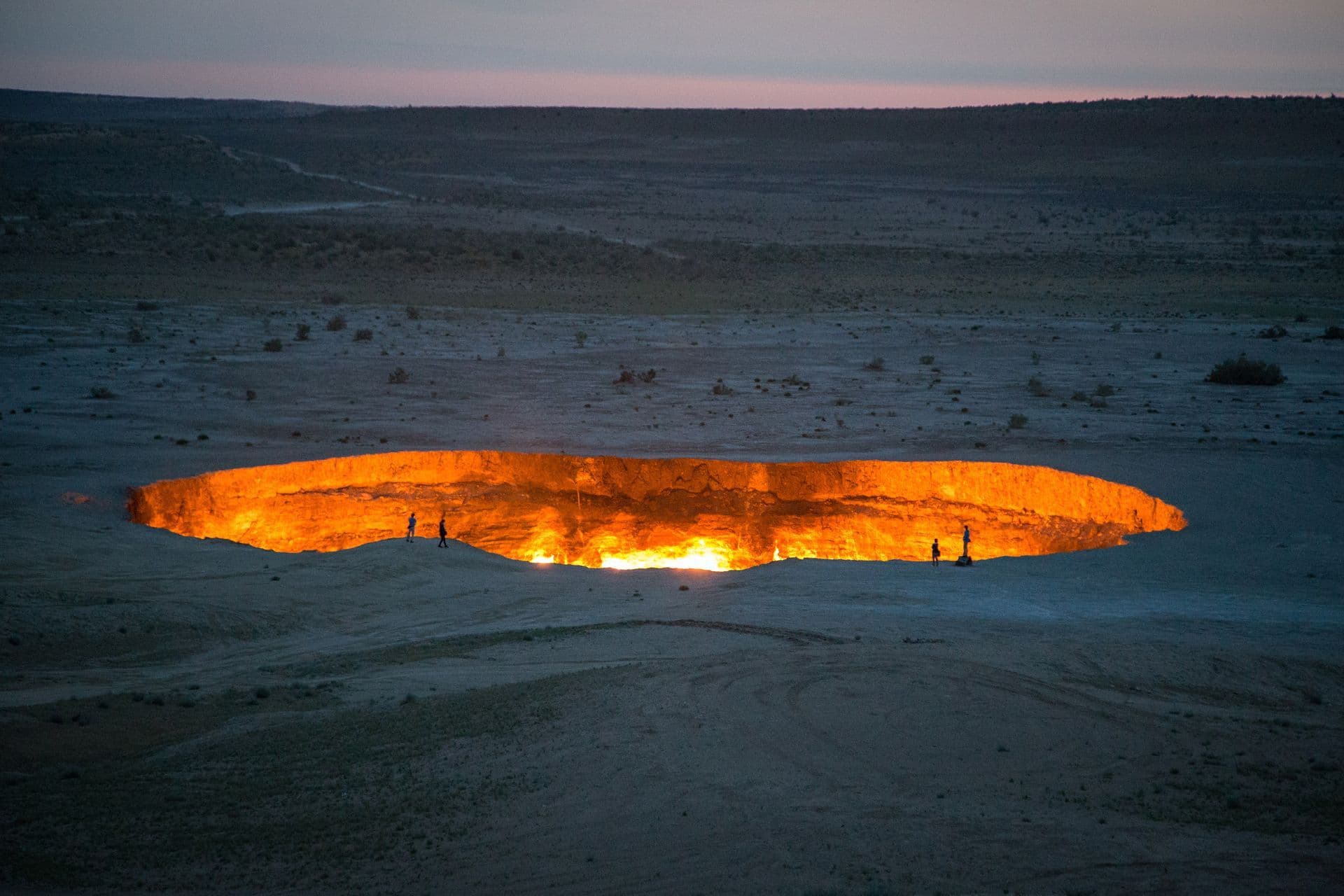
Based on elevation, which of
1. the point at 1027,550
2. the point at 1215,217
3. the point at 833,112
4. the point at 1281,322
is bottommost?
the point at 1027,550

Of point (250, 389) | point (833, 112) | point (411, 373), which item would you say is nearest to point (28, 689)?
point (250, 389)

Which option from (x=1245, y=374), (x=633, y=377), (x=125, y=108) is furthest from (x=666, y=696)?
(x=125, y=108)

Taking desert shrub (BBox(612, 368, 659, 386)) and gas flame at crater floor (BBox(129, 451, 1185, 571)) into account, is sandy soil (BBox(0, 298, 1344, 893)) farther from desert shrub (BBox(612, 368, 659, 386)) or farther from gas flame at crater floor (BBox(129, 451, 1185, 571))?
desert shrub (BBox(612, 368, 659, 386))

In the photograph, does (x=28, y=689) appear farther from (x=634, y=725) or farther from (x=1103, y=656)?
(x=1103, y=656)

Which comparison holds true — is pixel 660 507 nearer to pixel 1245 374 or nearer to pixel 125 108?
pixel 1245 374

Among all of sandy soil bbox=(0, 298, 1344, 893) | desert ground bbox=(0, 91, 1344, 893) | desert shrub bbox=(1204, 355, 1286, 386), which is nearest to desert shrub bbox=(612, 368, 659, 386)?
desert ground bbox=(0, 91, 1344, 893)

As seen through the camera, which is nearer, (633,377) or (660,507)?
(660,507)
